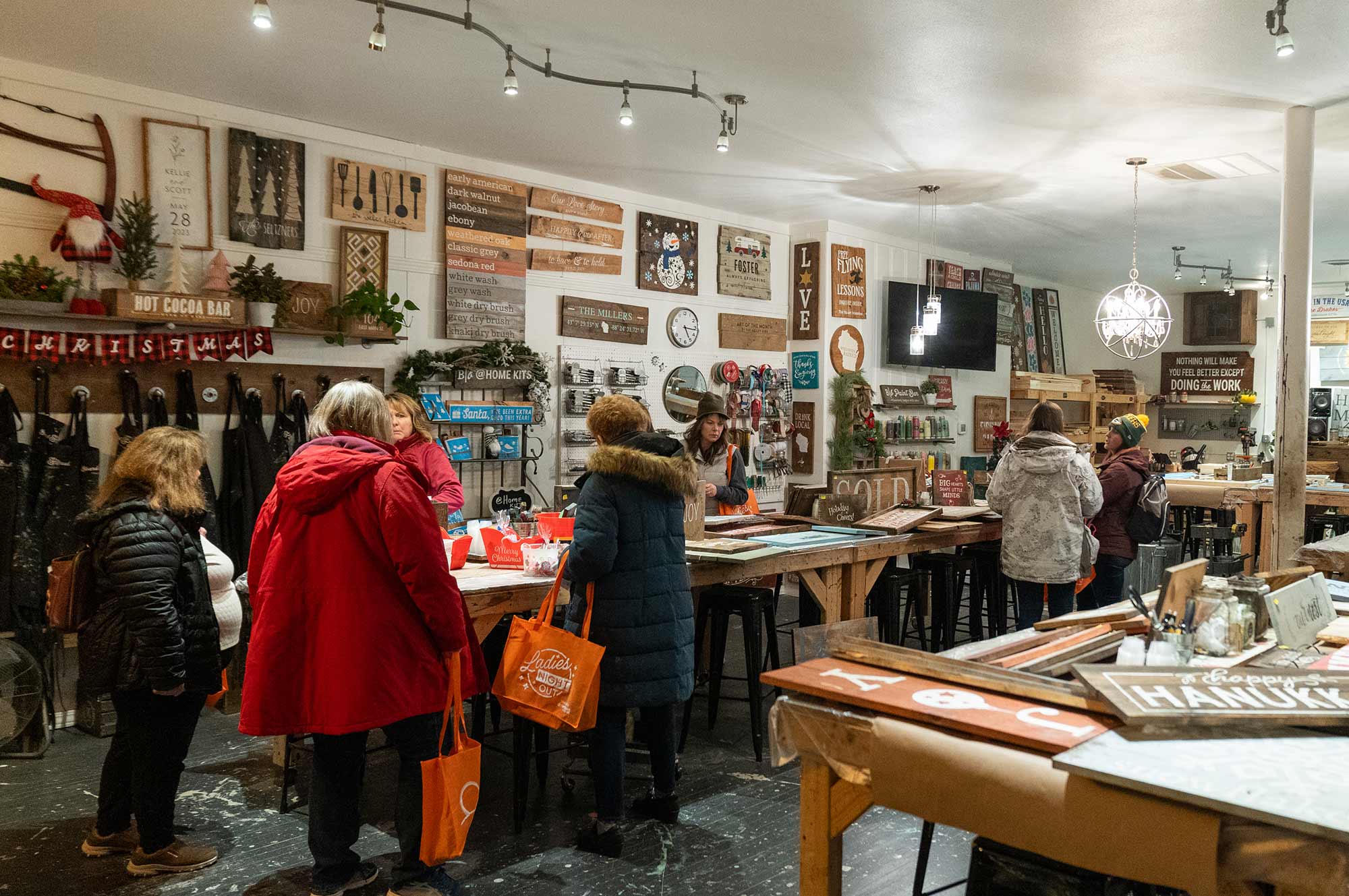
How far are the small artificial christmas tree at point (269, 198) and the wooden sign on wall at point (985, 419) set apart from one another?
7.66 m

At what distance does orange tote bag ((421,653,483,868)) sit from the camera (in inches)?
111

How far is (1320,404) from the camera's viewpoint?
12.7 metres

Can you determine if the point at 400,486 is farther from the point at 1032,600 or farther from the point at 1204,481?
the point at 1204,481

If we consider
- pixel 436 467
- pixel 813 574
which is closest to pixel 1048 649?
pixel 813 574

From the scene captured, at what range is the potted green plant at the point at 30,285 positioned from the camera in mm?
4633

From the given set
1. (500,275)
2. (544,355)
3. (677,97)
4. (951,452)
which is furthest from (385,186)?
(951,452)

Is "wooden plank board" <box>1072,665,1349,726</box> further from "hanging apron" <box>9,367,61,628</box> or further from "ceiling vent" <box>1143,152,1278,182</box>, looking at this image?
"ceiling vent" <box>1143,152,1278,182</box>

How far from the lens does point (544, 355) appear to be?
699cm

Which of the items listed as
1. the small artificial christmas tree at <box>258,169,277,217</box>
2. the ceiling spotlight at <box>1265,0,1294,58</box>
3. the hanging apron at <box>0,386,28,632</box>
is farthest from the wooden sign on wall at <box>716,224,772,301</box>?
the hanging apron at <box>0,386,28,632</box>

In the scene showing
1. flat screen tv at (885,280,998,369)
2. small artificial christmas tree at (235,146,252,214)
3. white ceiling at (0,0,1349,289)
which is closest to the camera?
white ceiling at (0,0,1349,289)

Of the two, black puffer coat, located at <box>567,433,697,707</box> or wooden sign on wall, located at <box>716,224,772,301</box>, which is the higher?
wooden sign on wall, located at <box>716,224,772,301</box>

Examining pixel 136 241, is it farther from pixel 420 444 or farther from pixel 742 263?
pixel 742 263

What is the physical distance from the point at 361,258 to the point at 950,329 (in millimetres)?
6076

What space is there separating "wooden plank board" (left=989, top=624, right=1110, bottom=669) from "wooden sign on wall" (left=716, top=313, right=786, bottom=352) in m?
5.92
